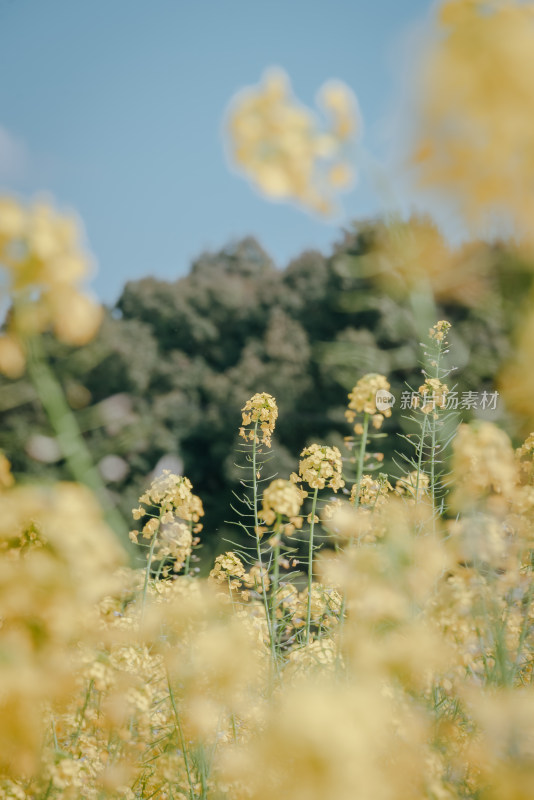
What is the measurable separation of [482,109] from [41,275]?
2.18 ft

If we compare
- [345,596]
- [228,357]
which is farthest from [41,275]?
[228,357]

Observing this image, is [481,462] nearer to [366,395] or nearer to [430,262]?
[366,395]

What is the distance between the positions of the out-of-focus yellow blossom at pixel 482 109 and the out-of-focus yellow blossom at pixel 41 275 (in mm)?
549

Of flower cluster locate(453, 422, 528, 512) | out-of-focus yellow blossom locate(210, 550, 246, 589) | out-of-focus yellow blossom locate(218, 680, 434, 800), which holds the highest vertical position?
flower cluster locate(453, 422, 528, 512)

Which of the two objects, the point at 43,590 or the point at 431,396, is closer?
the point at 43,590

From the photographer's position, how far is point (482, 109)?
25.1 inches

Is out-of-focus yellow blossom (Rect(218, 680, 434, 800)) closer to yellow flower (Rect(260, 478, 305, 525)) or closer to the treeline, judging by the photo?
yellow flower (Rect(260, 478, 305, 525))

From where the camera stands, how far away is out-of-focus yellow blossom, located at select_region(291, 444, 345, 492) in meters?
1.97

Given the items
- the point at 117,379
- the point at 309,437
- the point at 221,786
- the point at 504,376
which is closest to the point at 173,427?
the point at 117,379

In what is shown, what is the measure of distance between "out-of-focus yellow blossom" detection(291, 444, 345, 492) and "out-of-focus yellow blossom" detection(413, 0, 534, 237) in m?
1.40

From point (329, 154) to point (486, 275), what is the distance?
288 millimetres

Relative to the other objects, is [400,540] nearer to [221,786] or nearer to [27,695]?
[27,695]

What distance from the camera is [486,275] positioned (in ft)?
2.47

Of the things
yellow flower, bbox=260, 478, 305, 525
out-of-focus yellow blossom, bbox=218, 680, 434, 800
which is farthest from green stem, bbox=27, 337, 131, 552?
yellow flower, bbox=260, 478, 305, 525
